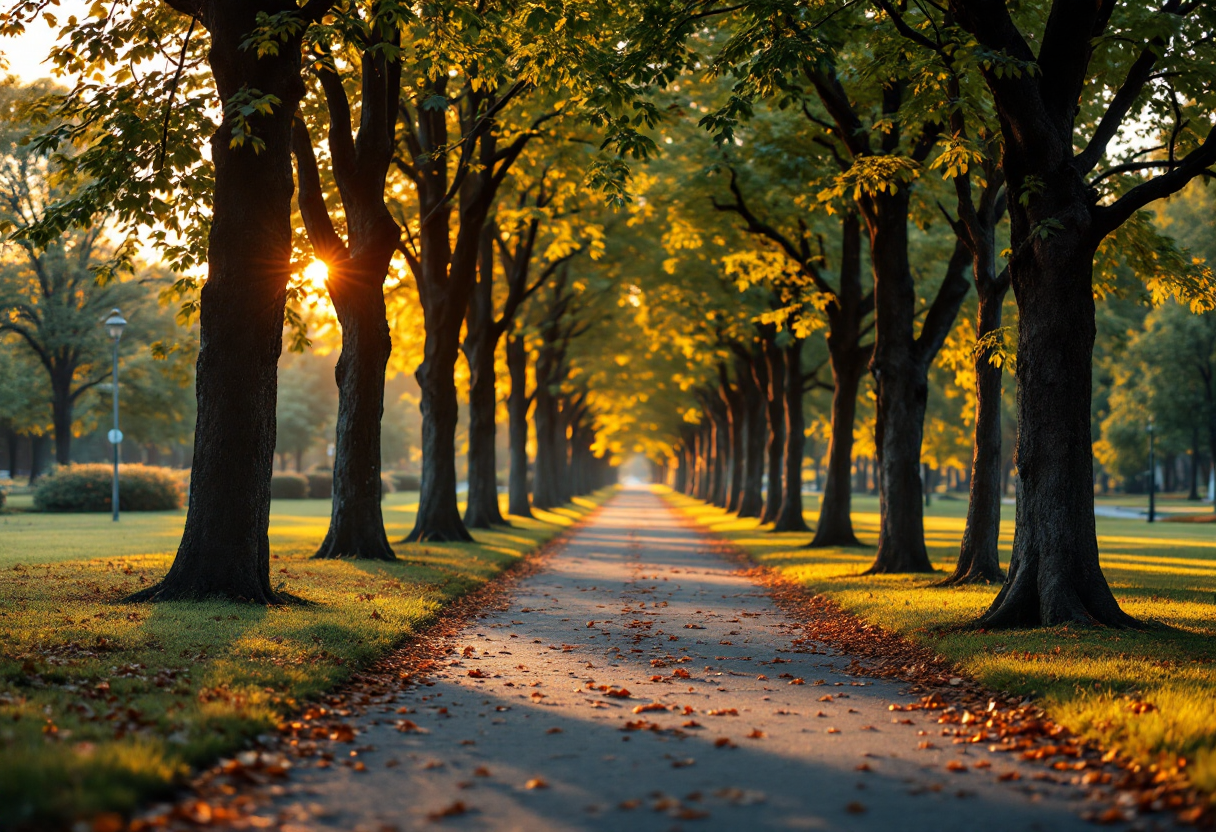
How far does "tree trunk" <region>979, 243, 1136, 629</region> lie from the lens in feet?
33.8

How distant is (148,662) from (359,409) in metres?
9.03

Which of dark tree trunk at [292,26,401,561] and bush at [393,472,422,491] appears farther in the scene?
bush at [393,472,422,491]

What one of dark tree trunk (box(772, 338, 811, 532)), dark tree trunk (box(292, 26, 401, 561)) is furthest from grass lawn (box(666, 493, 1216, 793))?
dark tree trunk (box(772, 338, 811, 532))

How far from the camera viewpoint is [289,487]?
5831cm

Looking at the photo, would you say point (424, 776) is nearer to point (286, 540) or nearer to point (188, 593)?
point (188, 593)

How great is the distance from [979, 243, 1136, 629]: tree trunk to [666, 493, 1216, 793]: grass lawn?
20.4 inches

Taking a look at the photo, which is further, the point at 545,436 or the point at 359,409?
the point at 545,436

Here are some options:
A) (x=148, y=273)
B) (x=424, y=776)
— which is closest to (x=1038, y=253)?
(x=424, y=776)

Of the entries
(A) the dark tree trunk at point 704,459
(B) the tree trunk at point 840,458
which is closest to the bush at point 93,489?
(B) the tree trunk at point 840,458

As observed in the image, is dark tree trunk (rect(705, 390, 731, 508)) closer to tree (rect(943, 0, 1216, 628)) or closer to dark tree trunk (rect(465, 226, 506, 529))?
dark tree trunk (rect(465, 226, 506, 529))

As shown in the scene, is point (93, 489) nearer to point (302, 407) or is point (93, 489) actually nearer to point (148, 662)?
point (148, 662)

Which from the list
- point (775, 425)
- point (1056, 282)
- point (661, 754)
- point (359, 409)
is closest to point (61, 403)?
point (775, 425)

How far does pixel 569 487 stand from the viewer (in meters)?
58.9

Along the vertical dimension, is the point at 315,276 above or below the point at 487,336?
above
